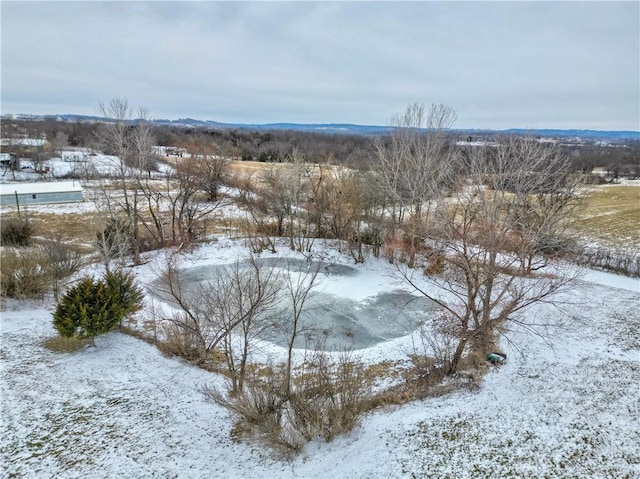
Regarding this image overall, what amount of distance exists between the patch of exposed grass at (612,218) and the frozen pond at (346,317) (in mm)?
10481

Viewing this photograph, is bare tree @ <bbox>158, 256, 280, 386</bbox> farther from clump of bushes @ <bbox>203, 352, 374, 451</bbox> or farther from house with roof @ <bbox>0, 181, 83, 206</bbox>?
house with roof @ <bbox>0, 181, 83, 206</bbox>

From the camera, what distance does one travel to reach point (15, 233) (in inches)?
762

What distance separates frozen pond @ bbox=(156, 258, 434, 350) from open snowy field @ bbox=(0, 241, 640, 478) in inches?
33.5

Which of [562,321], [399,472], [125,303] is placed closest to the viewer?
[399,472]

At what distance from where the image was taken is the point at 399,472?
24.2 feet

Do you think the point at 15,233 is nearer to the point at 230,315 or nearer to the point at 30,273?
the point at 30,273

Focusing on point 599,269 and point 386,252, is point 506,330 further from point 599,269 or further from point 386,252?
point 599,269

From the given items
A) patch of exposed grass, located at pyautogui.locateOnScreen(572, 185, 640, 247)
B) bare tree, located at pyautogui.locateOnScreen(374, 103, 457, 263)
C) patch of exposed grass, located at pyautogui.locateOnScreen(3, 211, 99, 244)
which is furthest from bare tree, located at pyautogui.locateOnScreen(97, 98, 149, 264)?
patch of exposed grass, located at pyautogui.locateOnScreen(572, 185, 640, 247)

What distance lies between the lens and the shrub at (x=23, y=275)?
43.7 ft

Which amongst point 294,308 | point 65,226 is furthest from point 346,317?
point 65,226

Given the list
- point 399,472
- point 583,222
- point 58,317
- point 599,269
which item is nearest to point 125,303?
point 58,317

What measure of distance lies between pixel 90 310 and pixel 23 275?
14.8ft

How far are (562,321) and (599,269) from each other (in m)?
7.62

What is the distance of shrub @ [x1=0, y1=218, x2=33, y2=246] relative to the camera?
1916 cm
